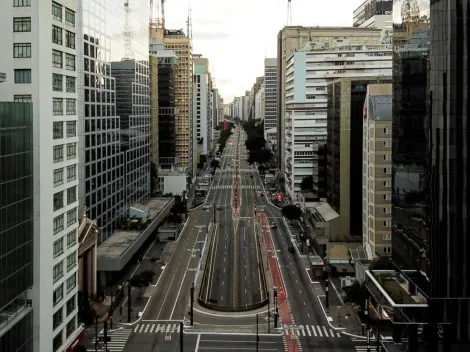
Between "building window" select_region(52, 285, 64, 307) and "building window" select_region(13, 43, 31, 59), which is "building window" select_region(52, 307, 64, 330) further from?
"building window" select_region(13, 43, 31, 59)

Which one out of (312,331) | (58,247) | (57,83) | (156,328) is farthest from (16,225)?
A: (312,331)

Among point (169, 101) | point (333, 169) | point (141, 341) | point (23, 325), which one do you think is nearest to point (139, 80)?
point (333, 169)

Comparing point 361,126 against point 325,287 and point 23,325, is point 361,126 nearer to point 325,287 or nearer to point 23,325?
point 325,287

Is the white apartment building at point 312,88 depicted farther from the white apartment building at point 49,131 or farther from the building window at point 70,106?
the white apartment building at point 49,131

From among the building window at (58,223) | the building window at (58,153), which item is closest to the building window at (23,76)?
the building window at (58,153)

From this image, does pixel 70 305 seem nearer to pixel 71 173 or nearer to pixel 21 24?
pixel 71 173

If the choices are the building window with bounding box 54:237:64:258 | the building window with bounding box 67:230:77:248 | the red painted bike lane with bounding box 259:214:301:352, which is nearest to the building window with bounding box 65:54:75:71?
the building window with bounding box 67:230:77:248

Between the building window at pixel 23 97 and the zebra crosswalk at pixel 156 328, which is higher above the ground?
the building window at pixel 23 97
